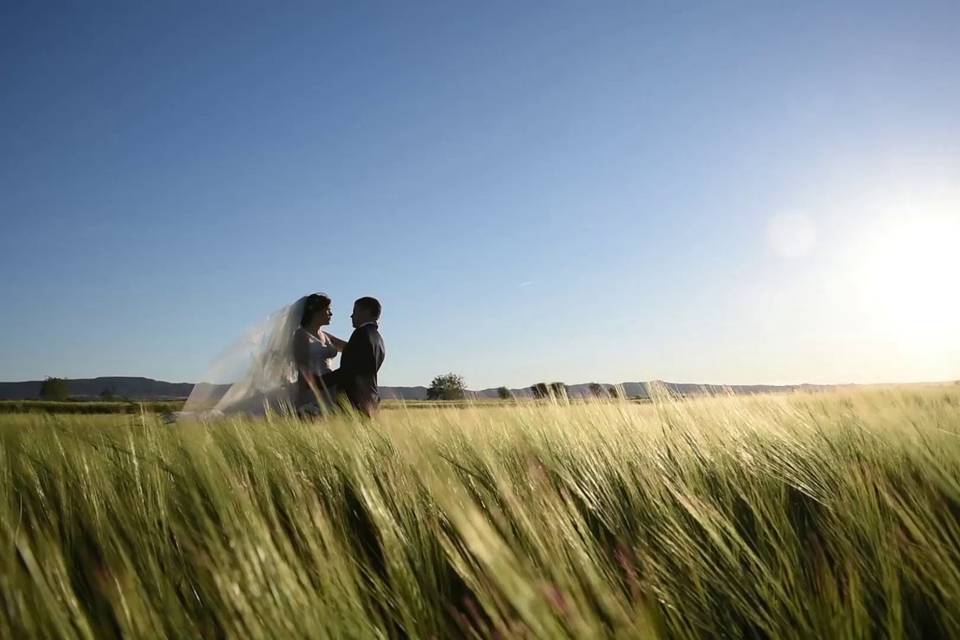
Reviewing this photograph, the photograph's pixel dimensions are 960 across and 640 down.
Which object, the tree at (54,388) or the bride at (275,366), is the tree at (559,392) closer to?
the bride at (275,366)

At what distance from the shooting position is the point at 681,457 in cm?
144

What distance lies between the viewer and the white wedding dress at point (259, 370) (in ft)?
18.7

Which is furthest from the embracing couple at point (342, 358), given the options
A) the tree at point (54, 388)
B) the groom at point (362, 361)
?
the tree at point (54, 388)

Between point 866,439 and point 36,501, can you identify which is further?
point 866,439

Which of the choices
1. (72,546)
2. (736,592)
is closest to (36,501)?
(72,546)

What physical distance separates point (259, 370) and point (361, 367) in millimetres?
1342

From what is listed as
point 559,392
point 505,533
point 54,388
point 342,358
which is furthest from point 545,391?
point 54,388

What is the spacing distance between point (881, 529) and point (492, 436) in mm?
1320

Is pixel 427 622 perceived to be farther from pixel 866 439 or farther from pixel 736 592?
pixel 866 439

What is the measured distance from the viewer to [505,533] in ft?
2.79

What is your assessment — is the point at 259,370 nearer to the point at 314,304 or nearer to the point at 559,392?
the point at 314,304

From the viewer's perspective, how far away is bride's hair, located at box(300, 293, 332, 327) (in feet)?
19.0

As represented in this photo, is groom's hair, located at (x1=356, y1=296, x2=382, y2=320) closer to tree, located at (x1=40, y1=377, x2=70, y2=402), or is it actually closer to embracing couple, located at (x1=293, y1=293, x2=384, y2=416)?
embracing couple, located at (x1=293, y1=293, x2=384, y2=416)

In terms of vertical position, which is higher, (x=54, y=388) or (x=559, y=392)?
(x=54, y=388)
